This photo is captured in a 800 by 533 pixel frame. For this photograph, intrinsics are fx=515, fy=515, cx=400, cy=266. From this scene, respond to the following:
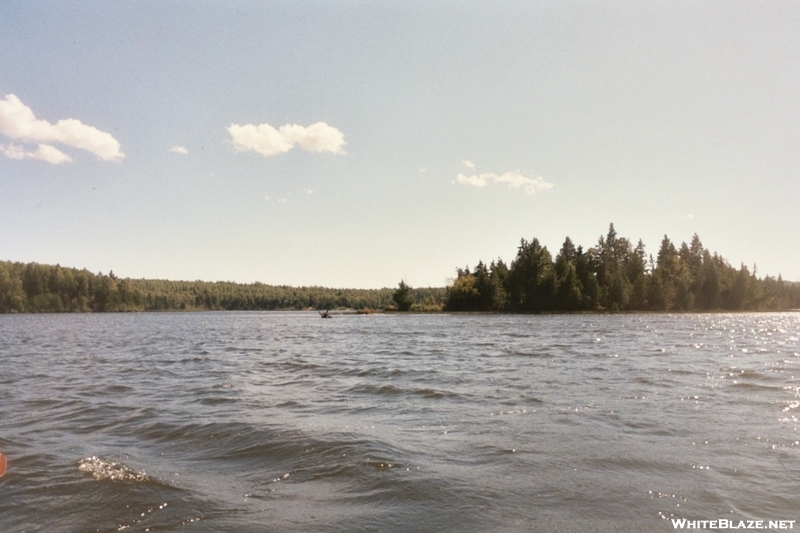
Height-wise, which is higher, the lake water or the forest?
the forest

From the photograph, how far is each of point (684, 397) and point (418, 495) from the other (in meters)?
10.8

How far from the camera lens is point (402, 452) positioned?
31.0 feet

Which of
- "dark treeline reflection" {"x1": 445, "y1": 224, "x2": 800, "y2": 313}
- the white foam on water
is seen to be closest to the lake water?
the white foam on water

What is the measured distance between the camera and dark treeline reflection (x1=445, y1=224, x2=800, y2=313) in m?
124

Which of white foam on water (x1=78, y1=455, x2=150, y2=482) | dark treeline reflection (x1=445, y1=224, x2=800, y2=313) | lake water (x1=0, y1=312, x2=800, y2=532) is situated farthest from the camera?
dark treeline reflection (x1=445, y1=224, x2=800, y2=313)

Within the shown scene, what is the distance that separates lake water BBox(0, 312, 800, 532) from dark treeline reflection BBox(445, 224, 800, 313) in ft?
353

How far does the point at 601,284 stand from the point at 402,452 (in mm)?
135929

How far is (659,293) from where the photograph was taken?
128 metres

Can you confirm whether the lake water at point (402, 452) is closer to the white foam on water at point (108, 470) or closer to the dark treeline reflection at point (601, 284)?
the white foam on water at point (108, 470)

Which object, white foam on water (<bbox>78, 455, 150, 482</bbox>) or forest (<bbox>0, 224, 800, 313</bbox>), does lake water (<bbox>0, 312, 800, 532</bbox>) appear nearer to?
white foam on water (<bbox>78, 455, 150, 482</bbox>)

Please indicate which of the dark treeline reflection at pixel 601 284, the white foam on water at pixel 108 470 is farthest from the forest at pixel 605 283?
the white foam on water at pixel 108 470

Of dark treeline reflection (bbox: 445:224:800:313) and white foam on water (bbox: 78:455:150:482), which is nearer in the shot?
white foam on water (bbox: 78:455:150:482)

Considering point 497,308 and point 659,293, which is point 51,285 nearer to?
point 497,308

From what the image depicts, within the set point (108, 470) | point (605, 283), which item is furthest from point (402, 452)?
point (605, 283)
